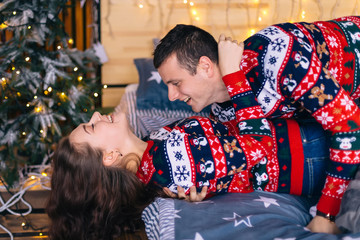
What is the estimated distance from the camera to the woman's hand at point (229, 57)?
150cm

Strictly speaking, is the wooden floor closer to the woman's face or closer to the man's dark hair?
the woman's face

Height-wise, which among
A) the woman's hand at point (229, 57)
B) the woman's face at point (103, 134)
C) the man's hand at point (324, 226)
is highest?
the woman's hand at point (229, 57)

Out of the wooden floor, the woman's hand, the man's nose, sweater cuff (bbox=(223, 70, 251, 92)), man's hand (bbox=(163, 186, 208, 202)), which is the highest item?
the woman's hand

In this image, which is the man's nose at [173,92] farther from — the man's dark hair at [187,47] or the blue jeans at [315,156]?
the blue jeans at [315,156]

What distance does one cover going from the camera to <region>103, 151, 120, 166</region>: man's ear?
4.89ft

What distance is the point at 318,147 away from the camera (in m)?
1.55

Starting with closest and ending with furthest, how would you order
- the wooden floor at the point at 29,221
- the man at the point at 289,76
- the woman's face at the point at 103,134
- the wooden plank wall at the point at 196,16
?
the man at the point at 289,76 < the woman's face at the point at 103,134 < the wooden floor at the point at 29,221 < the wooden plank wall at the point at 196,16

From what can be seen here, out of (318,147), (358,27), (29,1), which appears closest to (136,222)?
(318,147)

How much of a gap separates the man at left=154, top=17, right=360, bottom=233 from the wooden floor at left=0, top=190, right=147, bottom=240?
124 cm

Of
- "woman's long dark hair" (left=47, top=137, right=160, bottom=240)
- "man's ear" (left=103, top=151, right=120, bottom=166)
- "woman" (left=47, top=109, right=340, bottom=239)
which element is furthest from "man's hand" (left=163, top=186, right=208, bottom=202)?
"man's ear" (left=103, top=151, right=120, bottom=166)

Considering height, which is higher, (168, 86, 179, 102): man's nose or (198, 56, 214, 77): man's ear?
(198, 56, 214, 77): man's ear

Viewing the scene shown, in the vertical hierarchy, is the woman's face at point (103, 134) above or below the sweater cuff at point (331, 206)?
above

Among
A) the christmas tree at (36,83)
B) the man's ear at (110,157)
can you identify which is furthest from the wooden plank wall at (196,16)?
the man's ear at (110,157)

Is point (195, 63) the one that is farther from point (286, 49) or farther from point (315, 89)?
point (315, 89)
